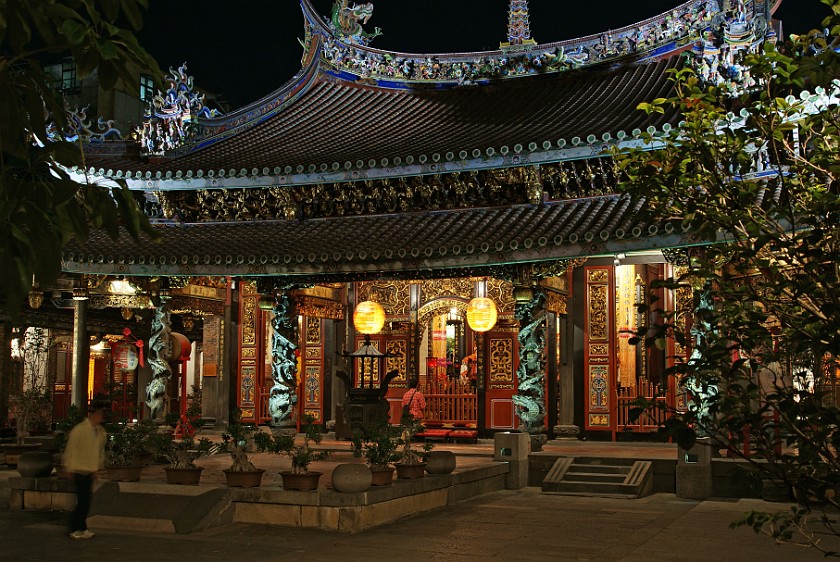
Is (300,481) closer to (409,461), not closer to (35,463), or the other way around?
(409,461)

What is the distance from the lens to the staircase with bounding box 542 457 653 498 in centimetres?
1450

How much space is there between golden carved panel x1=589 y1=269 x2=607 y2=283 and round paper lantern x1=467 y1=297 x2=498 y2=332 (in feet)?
7.43

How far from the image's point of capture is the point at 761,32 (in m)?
15.2

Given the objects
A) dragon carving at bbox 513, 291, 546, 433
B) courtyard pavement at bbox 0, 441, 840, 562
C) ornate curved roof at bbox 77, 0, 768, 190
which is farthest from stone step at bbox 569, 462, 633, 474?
ornate curved roof at bbox 77, 0, 768, 190

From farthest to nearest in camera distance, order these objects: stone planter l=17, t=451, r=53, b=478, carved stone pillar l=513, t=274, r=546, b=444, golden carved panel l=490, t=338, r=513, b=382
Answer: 1. golden carved panel l=490, t=338, r=513, b=382
2. carved stone pillar l=513, t=274, r=546, b=444
3. stone planter l=17, t=451, r=53, b=478

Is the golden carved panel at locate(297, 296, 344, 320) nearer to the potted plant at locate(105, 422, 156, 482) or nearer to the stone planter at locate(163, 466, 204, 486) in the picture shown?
the potted plant at locate(105, 422, 156, 482)

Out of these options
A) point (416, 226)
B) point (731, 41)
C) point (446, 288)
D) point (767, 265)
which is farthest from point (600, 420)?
point (767, 265)

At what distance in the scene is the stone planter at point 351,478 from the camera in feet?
37.2

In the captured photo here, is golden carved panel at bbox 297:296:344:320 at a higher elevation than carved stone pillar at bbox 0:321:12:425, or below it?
higher

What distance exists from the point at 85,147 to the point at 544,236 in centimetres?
998

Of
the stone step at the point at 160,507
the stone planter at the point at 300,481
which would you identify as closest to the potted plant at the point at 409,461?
the stone planter at the point at 300,481

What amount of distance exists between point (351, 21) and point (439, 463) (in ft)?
35.5

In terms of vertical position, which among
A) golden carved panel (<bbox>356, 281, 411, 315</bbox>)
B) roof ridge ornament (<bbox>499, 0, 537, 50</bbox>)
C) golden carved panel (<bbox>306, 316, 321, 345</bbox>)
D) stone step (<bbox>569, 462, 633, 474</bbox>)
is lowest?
stone step (<bbox>569, 462, 633, 474</bbox>)

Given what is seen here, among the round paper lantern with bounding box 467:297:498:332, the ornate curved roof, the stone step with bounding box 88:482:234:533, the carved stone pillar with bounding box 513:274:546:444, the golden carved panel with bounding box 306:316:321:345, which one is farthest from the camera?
the golden carved panel with bounding box 306:316:321:345
